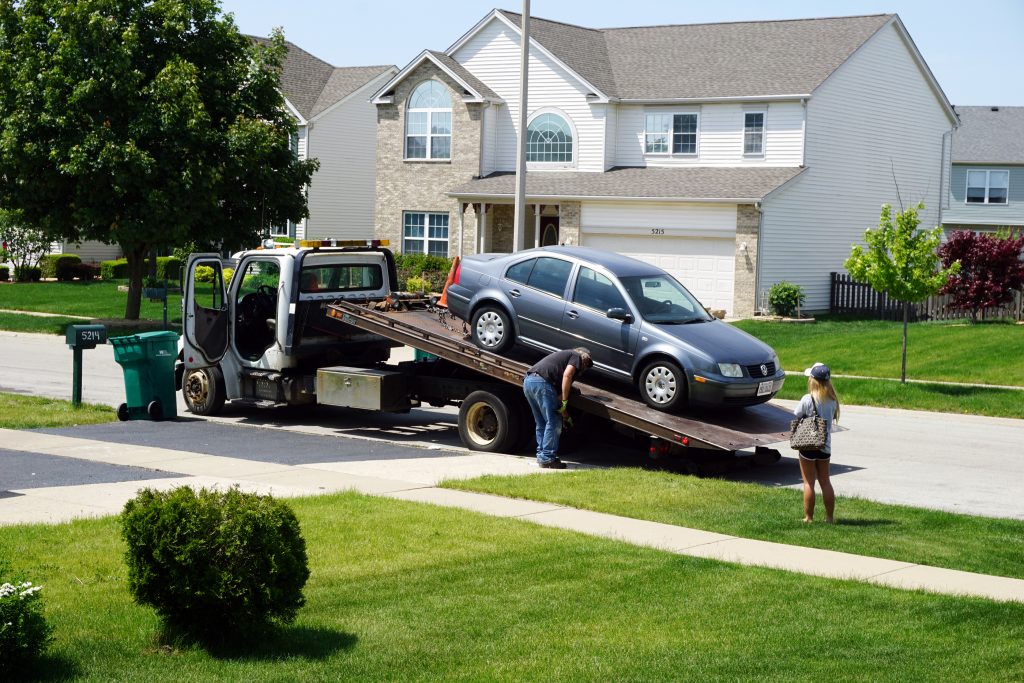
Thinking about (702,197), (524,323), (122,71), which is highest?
(122,71)

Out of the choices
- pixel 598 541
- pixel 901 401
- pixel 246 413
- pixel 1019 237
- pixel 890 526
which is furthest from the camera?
pixel 1019 237

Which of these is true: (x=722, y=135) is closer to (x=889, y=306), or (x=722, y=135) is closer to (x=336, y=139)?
(x=889, y=306)

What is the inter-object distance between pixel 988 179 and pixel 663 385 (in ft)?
149

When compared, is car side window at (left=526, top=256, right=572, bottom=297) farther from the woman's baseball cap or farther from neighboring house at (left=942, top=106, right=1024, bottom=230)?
neighboring house at (left=942, top=106, right=1024, bottom=230)

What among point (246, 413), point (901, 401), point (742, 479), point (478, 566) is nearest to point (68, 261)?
point (246, 413)

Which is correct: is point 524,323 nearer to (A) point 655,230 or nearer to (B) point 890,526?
(B) point 890,526

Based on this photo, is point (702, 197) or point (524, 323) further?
point (702, 197)

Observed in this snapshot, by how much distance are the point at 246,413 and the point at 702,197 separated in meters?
18.6

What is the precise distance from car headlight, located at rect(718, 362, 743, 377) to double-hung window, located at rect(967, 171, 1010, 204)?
148ft

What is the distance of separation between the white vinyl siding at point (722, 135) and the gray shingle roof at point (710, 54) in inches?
17.7

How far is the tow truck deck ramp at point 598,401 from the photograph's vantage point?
13.6m

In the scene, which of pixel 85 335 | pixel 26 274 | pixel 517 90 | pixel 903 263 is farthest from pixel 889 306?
pixel 26 274

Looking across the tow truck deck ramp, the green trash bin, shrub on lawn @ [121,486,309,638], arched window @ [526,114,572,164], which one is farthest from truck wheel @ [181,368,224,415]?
arched window @ [526,114,572,164]

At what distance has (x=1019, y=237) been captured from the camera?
31.9 metres
